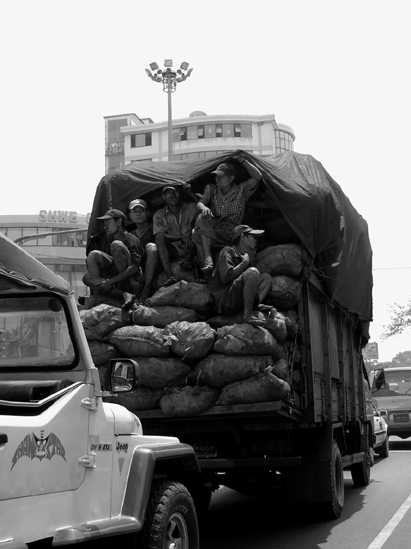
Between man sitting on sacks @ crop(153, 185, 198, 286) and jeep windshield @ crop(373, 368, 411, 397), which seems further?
jeep windshield @ crop(373, 368, 411, 397)

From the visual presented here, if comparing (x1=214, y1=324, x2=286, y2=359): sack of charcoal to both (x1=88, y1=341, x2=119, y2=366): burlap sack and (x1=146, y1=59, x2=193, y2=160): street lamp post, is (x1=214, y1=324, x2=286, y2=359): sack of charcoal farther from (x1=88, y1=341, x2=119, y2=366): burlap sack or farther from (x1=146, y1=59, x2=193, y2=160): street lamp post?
(x1=146, y1=59, x2=193, y2=160): street lamp post

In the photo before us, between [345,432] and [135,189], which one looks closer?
[135,189]

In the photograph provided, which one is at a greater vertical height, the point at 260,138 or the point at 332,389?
the point at 260,138

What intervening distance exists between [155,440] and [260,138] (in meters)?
88.2

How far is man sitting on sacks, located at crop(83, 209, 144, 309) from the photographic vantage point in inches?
313

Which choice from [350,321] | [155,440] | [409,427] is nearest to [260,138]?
[409,427]

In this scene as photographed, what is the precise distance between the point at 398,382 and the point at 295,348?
14.5m

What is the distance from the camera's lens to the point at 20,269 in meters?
3.69

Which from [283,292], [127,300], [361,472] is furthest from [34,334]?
[361,472]

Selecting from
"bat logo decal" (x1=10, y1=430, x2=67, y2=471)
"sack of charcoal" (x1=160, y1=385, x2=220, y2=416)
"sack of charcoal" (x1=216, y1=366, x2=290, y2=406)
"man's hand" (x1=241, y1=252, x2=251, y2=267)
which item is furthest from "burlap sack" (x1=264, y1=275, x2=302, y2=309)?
"bat logo decal" (x1=10, y1=430, x2=67, y2=471)

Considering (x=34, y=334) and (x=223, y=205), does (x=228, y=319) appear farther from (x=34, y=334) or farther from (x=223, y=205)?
(x=34, y=334)

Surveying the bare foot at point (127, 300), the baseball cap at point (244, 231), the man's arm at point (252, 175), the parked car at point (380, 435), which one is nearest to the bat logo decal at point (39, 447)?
the bare foot at point (127, 300)

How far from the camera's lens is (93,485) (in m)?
4.06

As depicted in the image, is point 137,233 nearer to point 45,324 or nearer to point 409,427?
point 45,324
